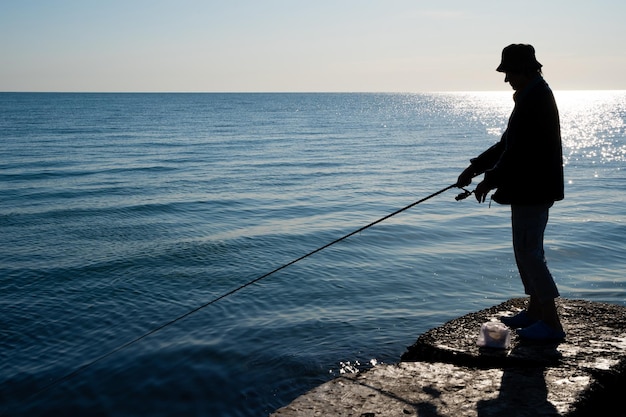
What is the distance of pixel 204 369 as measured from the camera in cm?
571

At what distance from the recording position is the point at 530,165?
4297 millimetres

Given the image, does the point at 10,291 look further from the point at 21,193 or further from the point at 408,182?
the point at 408,182

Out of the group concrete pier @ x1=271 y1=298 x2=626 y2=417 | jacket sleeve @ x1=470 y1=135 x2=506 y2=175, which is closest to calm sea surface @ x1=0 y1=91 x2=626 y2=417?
concrete pier @ x1=271 y1=298 x2=626 y2=417

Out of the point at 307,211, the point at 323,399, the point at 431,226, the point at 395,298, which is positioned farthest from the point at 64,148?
the point at 323,399

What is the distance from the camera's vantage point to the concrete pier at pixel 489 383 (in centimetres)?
370

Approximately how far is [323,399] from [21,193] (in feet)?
50.0

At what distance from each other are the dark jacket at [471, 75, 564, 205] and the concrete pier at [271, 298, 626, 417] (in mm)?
1154

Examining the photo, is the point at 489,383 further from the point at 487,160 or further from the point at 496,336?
the point at 487,160

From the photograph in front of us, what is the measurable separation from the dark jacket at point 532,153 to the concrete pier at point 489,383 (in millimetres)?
1154

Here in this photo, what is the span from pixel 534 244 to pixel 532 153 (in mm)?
667

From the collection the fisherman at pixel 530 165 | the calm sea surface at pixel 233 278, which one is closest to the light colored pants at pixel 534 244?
the fisherman at pixel 530 165

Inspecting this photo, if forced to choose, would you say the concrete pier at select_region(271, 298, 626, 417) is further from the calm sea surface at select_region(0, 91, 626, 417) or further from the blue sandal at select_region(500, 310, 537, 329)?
the calm sea surface at select_region(0, 91, 626, 417)

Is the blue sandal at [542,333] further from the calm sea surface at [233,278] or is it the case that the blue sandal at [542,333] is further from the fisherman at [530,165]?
the calm sea surface at [233,278]

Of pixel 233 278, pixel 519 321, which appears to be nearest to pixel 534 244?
pixel 519 321
